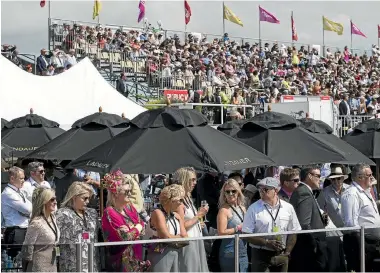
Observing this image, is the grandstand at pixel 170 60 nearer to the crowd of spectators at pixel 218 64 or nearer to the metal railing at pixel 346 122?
the crowd of spectators at pixel 218 64

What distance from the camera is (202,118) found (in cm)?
1199

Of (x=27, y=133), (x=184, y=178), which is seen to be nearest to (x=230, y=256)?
(x=184, y=178)

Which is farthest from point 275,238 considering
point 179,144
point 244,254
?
point 179,144

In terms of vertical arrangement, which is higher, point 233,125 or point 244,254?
point 233,125

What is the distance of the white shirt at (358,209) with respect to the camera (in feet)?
33.0

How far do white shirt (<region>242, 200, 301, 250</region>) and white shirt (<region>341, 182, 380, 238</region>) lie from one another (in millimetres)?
1249

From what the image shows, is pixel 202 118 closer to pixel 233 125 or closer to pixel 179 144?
pixel 179 144

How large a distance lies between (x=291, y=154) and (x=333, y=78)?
96.3 feet

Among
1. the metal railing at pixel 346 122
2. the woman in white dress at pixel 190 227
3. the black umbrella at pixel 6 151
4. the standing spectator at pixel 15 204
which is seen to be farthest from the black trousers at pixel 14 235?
the metal railing at pixel 346 122

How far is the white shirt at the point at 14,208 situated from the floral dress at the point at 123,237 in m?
2.44

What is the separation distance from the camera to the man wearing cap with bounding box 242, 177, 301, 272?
28.1 ft

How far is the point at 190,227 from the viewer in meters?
8.69

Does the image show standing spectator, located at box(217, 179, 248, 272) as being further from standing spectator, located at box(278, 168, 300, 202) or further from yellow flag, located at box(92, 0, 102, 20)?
yellow flag, located at box(92, 0, 102, 20)

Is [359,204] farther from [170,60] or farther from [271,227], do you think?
[170,60]
